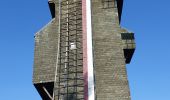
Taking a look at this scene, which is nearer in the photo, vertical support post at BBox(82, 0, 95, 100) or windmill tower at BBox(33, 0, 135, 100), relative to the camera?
vertical support post at BBox(82, 0, 95, 100)

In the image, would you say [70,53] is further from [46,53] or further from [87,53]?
[46,53]

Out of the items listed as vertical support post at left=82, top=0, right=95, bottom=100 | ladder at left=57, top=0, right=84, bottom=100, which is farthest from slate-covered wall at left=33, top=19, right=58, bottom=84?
vertical support post at left=82, top=0, right=95, bottom=100

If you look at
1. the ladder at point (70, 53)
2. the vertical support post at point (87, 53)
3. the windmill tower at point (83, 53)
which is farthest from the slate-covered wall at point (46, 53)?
the vertical support post at point (87, 53)

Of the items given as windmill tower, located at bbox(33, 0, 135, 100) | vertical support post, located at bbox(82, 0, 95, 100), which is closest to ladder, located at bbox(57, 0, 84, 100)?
windmill tower, located at bbox(33, 0, 135, 100)

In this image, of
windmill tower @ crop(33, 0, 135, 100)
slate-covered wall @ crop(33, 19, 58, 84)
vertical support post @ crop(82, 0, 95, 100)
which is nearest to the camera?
vertical support post @ crop(82, 0, 95, 100)

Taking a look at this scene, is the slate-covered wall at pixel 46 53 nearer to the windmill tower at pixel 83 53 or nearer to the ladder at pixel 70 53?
the windmill tower at pixel 83 53

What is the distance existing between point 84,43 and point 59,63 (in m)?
1.92

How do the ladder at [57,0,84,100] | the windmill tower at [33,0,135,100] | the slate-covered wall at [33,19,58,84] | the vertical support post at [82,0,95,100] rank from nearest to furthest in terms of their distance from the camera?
1. the vertical support post at [82,0,95,100]
2. the windmill tower at [33,0,135,100]
3. the ladder at [57,0,84,100]
4. the slate-covered wall at [33,19,58,84]

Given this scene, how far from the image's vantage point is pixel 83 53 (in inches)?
764

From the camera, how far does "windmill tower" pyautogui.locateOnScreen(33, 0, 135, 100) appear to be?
18.7m

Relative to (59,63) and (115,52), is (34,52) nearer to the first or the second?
(59,63)

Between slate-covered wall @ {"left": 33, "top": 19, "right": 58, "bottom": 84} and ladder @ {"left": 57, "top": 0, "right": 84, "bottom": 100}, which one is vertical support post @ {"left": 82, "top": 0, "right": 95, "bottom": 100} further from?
slate-covered wall @ {"left": 33, "top": 19, "right": 58, "bottom": 84}

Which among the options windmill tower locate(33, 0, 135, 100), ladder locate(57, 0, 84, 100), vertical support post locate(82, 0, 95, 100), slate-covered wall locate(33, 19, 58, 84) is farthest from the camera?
slate-covered wall locate(33, 19, 58, 84)

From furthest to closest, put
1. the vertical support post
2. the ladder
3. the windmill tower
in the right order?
1. the ladder
2. the windmill tower
3. the vertical support post
